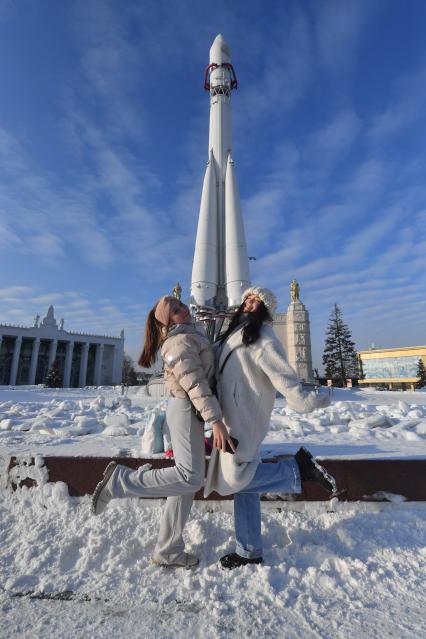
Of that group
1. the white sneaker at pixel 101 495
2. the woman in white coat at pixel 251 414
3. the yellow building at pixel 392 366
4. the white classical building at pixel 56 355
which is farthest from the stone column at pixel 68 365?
the woman in white coat at pixel 251 414

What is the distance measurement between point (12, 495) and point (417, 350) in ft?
118

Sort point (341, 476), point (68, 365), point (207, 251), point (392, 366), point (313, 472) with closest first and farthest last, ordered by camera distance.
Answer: point (313, 472), point (341, 476), point (207, 251), point (392, 366), point (68, 365)

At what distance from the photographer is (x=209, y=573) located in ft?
6.28

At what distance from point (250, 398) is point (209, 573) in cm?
103

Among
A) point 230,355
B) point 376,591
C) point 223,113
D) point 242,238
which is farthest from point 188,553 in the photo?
point 223,113

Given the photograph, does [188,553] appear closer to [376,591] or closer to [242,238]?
[376,591]

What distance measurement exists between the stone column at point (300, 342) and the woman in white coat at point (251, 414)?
73.5ft

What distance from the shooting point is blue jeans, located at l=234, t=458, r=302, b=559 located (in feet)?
6.66

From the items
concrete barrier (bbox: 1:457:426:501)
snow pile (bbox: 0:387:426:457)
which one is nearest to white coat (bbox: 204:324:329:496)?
concrete barrier (bbox: 1:457:426:501)

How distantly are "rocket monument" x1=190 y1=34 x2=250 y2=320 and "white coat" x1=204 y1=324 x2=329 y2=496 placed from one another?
17.5 m

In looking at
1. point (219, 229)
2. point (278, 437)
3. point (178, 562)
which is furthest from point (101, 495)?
Result: point (219, 229)

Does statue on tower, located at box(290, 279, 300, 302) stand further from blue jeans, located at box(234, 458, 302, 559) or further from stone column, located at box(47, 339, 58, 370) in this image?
stone column, located at box(47, 339, 58, 370)

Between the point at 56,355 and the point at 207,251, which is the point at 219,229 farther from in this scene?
the point at 56,355

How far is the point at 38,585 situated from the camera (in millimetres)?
1812
